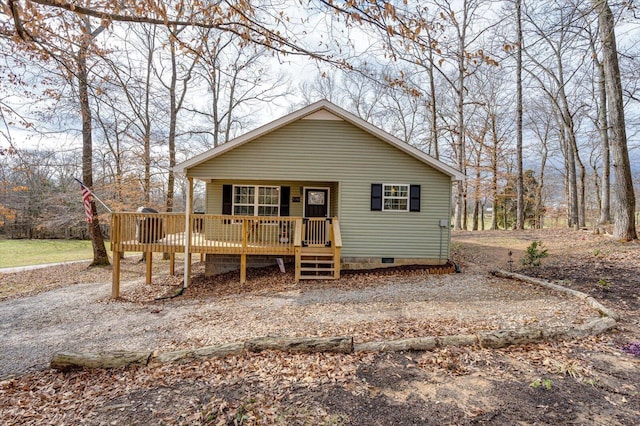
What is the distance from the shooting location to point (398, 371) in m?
3.82

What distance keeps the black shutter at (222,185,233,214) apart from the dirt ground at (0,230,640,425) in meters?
7.19

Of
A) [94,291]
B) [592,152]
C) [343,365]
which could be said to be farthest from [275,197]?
[592,152]

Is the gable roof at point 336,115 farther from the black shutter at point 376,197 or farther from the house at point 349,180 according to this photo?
the black shutter at point 376,197

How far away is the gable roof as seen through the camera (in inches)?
383

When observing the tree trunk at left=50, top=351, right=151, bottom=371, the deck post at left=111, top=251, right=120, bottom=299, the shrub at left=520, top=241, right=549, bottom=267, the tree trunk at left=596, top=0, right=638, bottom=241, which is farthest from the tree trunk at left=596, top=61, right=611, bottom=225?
the deck post at left=111, top=251, right=120, bottom=299

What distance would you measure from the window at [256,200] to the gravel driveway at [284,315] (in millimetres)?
3491

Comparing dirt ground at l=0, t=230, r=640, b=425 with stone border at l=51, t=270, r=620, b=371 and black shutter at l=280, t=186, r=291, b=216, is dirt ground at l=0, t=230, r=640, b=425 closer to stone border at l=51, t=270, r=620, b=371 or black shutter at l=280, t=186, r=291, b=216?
stone border at l=51, t=270, r=620, b=371

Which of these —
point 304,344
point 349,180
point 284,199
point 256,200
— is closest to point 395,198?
point 349,180

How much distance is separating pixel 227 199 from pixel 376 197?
5.17m

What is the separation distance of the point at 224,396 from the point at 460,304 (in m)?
4.85

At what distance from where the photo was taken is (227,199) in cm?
1116

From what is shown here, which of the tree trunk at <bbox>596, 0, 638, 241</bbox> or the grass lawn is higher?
the tree trunk at <bbox>596, 0, 638, 241</bbox>

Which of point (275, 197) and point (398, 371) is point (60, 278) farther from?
point (398, 371)

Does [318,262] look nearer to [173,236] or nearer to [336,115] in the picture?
[173,236]
